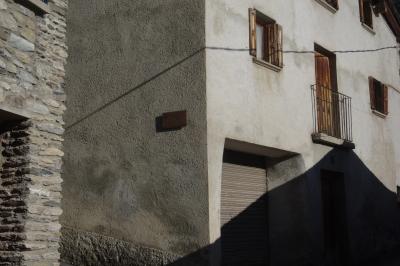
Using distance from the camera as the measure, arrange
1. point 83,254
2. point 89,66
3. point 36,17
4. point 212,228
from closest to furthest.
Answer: point 36,17, point 212,228, point 83,254, point 89,66

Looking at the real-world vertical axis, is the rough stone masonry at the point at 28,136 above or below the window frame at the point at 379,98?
below

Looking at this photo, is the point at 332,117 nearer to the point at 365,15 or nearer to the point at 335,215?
the point at 335,215

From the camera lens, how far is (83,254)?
9984 mm

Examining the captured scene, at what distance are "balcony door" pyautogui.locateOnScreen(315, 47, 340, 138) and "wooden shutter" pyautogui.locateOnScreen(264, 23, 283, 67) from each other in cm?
179

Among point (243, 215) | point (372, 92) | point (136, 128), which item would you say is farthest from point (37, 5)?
point (372, 92)

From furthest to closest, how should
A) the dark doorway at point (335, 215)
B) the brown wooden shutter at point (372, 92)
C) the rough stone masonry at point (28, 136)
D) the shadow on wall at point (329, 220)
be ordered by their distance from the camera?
the brown wooden shutter at point (372, 92) < the dark doorway at point (335, 215) < the shadow on wall at point (329, 220) < the rough stone masonry at point (28, 136)

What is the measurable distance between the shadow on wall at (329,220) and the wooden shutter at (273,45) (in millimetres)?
2369

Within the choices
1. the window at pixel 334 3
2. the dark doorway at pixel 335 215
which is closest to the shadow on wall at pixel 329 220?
the dark doorway at pixel 335 215

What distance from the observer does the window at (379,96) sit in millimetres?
15109

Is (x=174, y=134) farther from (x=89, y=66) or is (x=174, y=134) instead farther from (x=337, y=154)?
(x=337, y=154)

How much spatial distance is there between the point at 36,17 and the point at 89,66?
3.49 metres

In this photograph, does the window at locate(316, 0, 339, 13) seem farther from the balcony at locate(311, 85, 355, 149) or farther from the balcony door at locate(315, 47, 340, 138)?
the balcony at locate(311, 85, 355, 149)

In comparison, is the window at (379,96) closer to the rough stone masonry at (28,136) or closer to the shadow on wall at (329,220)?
the shadow on wall at (329,220)

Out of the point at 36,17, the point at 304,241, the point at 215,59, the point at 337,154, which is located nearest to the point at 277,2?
the point at 215,59
